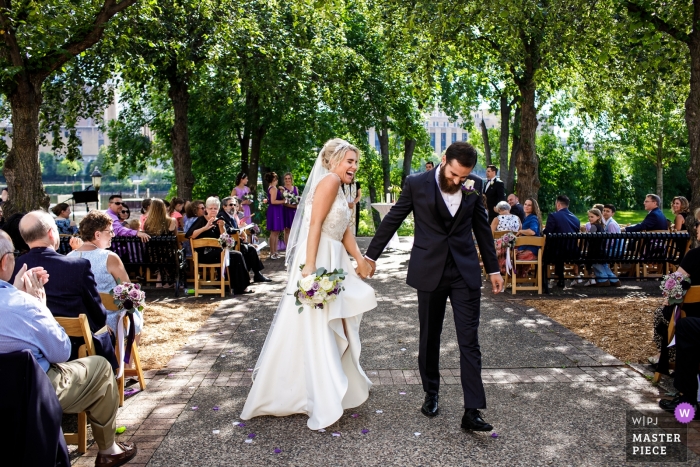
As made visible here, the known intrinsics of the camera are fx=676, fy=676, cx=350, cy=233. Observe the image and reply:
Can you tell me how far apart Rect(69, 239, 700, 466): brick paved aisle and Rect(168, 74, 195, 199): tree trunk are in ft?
32.9

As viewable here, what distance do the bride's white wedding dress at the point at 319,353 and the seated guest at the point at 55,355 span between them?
3.60 feet

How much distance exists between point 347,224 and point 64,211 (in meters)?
8.32

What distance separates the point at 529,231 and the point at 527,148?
5.56m

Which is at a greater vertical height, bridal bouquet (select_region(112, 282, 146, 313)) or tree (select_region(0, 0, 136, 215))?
tree (select_region(0, 0, 136, 215))

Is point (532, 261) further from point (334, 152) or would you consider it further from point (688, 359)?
point (334, 152)

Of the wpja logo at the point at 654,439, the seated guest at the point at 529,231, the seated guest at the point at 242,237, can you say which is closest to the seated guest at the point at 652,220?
the seated guest at the point at 529,231

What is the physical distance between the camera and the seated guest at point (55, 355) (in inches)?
148

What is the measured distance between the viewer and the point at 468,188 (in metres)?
4.89

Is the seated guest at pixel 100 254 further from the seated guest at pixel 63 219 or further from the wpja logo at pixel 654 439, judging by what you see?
the seated guest at pixel 63 219

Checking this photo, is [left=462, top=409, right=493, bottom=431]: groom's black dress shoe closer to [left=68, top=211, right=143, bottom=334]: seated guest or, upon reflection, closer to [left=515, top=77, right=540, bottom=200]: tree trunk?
[left=68, top=211, right=143, bottom=334]: seated guest

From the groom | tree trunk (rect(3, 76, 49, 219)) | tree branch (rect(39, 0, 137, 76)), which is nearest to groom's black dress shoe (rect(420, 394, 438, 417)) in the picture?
the groom

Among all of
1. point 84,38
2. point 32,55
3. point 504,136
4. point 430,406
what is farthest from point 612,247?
point 504,136

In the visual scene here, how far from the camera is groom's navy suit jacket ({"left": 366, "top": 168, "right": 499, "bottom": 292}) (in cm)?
499

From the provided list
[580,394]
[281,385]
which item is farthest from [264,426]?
[580,394]
